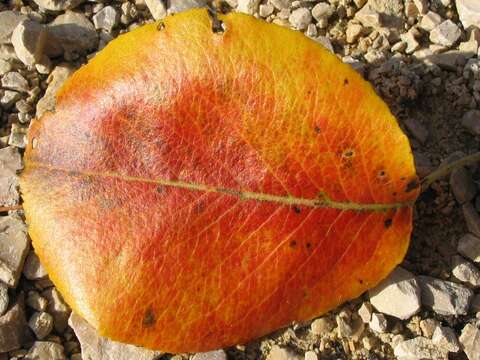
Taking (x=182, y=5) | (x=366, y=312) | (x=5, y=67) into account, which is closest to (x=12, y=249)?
(x=5, y=67)

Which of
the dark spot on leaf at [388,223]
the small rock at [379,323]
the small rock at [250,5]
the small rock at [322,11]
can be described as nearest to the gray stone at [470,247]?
the small rock at [379,323]

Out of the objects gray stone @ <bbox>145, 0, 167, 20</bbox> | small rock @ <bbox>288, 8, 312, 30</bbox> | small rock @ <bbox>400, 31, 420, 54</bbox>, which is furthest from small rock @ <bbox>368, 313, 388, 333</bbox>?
gray stone @ <bbox>145, 0, 167, 20</bbox>

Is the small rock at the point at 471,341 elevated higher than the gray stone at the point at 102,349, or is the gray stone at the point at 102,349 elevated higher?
the small rock at the point at 471,341

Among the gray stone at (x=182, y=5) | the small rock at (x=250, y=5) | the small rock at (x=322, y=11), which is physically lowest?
the gray stone at (x=182, y=5)

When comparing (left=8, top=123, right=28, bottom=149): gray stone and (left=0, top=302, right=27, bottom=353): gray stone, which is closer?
(left=0, top=302, right=27, bottom=353): gray stone

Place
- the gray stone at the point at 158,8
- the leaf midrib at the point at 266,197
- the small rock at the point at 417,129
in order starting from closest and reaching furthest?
the leaf midrib at the point at 266,197 < the small rock at the point at 417,129 < the gray stone at the point at 158,8

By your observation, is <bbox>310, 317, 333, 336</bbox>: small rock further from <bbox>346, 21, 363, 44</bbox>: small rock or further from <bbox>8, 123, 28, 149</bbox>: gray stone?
<bbox>8, 123, 28, 149</bbox>: gray stone

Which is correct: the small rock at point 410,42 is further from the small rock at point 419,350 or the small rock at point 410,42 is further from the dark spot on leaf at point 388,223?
the small rock at point 419,350
